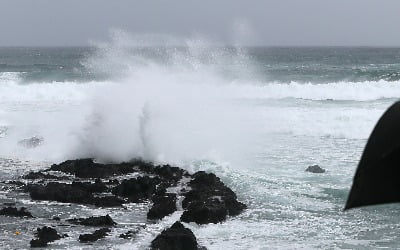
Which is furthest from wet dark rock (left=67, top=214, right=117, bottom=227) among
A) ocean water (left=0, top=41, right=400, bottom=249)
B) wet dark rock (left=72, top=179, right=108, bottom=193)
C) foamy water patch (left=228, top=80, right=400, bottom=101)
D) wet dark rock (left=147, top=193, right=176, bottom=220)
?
foamy water patch (left=228, top=80, right=400, bottom=101)

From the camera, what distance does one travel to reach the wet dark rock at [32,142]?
2477 centimetres

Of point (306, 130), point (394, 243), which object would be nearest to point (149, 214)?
point (394, 243)

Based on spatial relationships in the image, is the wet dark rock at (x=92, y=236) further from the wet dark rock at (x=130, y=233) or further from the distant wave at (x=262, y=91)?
the distant wave at (x=262, y=91)

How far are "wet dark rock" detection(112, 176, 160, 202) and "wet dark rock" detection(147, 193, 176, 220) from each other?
659 millimetres

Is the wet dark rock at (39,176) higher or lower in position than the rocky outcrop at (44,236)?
higher

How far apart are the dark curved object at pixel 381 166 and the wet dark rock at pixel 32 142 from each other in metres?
24.1

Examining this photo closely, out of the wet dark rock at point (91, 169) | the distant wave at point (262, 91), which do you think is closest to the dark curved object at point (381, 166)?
the wet dark rock at point (91, 169)

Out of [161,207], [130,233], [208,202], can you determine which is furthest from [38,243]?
[208,202]

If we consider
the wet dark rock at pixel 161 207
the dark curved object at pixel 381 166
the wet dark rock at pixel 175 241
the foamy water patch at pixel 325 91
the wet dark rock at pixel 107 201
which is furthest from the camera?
the foamy water patch at pixel 325 91

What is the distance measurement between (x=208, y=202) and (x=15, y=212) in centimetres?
498

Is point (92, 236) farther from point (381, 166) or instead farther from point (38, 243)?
point (381, 166)

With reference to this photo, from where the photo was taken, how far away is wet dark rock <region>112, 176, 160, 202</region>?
16.1 meters

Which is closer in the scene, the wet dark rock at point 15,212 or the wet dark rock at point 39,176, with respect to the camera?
the wet dark rock at point 15,212

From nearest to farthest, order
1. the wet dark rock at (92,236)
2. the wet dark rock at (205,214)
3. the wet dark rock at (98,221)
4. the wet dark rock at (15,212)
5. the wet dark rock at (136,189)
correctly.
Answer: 1. the wet dark rock at (92,236)
2. the wet dark rock at (98,221)
3. the wet dark rock at (205,214)
4. the wet dark rock at (15,212)
5. the wet dark rock at (136,189)
